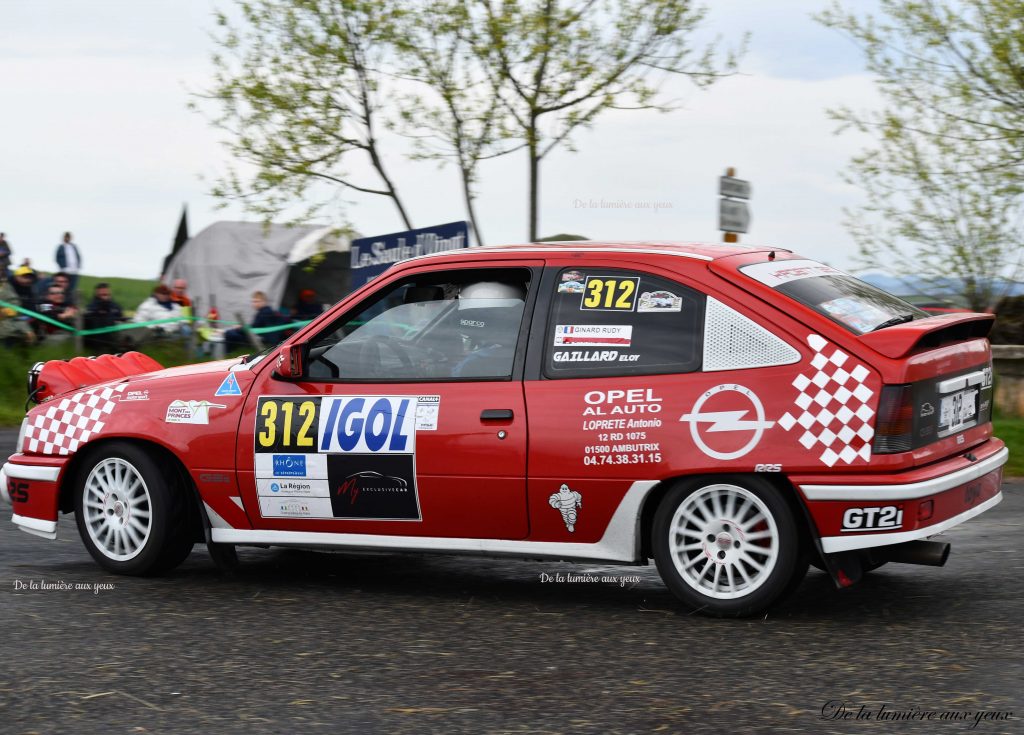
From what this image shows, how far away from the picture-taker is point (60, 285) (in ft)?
55.9

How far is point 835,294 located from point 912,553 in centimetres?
119

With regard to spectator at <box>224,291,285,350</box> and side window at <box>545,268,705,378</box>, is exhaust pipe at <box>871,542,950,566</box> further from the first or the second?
spectator at <box>224,291,285,350</box>

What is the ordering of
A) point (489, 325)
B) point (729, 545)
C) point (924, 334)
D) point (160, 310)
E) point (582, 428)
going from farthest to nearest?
point (160, 310) → point (489, 325) → point (582, 428) → point (729, 545) → point (924, 334)

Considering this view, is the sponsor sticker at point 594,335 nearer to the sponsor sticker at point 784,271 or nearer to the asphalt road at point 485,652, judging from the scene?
the sponsor sticker at point 784,271

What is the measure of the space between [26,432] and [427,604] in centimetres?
250

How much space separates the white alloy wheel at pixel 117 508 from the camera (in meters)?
6.90

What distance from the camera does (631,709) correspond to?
456cm

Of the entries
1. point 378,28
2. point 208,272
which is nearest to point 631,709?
point 378,28

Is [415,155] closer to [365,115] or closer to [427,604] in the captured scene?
[365,115]

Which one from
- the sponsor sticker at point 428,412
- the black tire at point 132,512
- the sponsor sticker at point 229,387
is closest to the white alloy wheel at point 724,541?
the sponsor sticker at point 428,412

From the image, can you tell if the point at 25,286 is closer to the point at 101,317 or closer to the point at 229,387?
the point at 101,317

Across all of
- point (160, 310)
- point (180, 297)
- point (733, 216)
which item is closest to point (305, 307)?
point (180, 297)

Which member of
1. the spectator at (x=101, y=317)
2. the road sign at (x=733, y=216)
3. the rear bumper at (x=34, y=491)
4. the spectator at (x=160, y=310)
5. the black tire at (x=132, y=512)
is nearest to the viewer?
the black tire at (x=132, y=512)

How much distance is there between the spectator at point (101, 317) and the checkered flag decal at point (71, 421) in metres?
10.1
